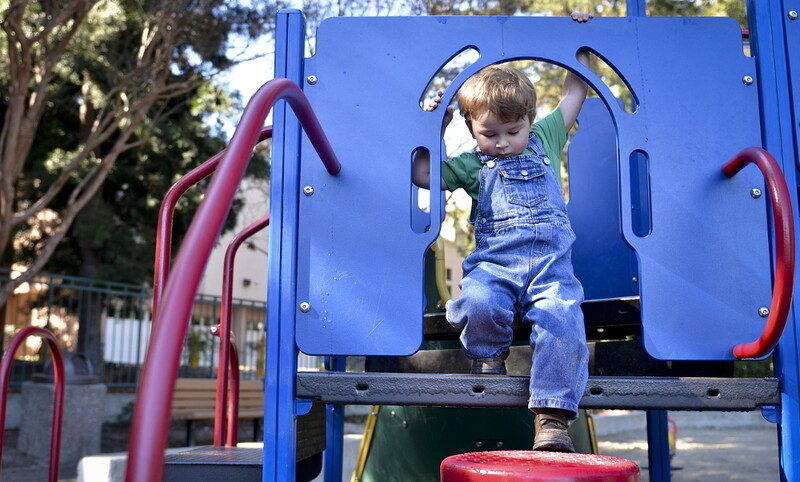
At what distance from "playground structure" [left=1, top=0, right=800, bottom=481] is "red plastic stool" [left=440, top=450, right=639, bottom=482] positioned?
0.75ft

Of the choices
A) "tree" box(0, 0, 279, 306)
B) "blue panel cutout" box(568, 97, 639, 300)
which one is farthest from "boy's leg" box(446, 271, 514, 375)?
"tree" box(0, 0, 279, 306)

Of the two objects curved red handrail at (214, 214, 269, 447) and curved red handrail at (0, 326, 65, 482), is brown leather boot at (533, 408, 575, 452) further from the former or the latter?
curved red handrail at (0, 326, 65, 482)

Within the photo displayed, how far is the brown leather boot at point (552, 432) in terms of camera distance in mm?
1572

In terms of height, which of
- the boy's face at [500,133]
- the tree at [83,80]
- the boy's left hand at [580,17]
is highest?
the tree at [83,80]

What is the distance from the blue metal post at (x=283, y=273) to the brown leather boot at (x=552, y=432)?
1.70 feet

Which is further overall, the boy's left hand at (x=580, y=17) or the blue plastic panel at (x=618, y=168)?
the boy's left hand at (x=580, y=17)

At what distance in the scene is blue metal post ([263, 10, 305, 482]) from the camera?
→ 1.64 m

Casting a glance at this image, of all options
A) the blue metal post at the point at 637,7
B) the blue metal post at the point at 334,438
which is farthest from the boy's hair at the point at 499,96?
the blue metal post at the point at 334,438

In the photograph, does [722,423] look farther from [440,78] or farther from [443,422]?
[443,422]

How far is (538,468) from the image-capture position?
1290mm

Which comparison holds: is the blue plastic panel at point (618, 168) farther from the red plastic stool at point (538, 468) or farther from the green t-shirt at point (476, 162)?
the red plastic stool at point (538, 468)

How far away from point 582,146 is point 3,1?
564cm

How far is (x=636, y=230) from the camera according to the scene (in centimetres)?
293

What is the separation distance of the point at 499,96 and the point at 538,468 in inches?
34.3
